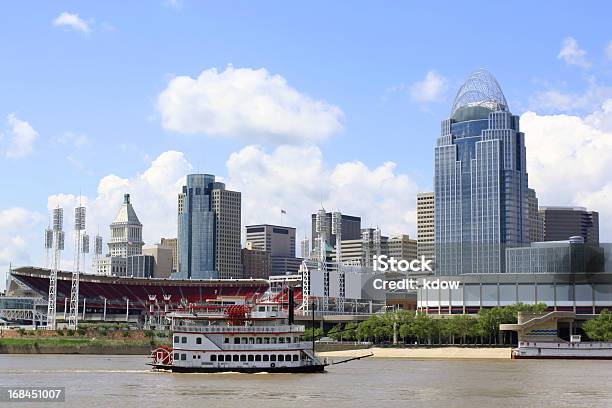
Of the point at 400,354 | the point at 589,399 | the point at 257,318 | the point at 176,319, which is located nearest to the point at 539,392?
the point at 589,399

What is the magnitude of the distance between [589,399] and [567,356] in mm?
78047

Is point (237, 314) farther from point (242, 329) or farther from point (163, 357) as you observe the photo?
point (163, 357)

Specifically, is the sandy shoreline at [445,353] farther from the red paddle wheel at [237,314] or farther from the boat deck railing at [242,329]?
the boat deck railing at [242,329]

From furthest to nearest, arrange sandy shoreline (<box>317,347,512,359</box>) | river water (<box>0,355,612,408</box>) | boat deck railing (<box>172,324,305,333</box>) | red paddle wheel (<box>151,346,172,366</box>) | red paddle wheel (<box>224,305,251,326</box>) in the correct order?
sandy shoreline (<box>317,347,512,359</box>), red paddle wheel (<box>151,346,172,366</box>), red paddle wheel (<box>224,305,251,326</box>), boat deck railing (<box>172,324,305,333</box>), river water (<box>0,355,612,408</box>)

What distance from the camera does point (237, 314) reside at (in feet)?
414

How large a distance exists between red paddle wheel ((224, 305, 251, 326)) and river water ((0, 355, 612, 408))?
659cm

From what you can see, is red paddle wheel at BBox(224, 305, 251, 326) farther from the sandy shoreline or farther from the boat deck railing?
the sandy shoreline

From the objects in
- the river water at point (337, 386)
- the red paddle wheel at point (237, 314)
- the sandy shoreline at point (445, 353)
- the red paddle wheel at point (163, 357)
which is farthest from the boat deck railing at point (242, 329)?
the sandy shoreline at point (445, 353)

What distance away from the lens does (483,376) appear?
128875 mm

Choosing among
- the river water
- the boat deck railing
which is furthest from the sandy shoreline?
the boat deck railing

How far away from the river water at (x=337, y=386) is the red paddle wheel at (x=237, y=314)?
6.59 metres

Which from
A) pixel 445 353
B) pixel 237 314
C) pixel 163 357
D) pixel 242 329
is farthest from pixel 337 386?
pixel 445 353

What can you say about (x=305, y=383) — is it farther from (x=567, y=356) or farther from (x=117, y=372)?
(x=567, y=356)

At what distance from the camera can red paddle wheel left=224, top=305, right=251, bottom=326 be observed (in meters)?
126
